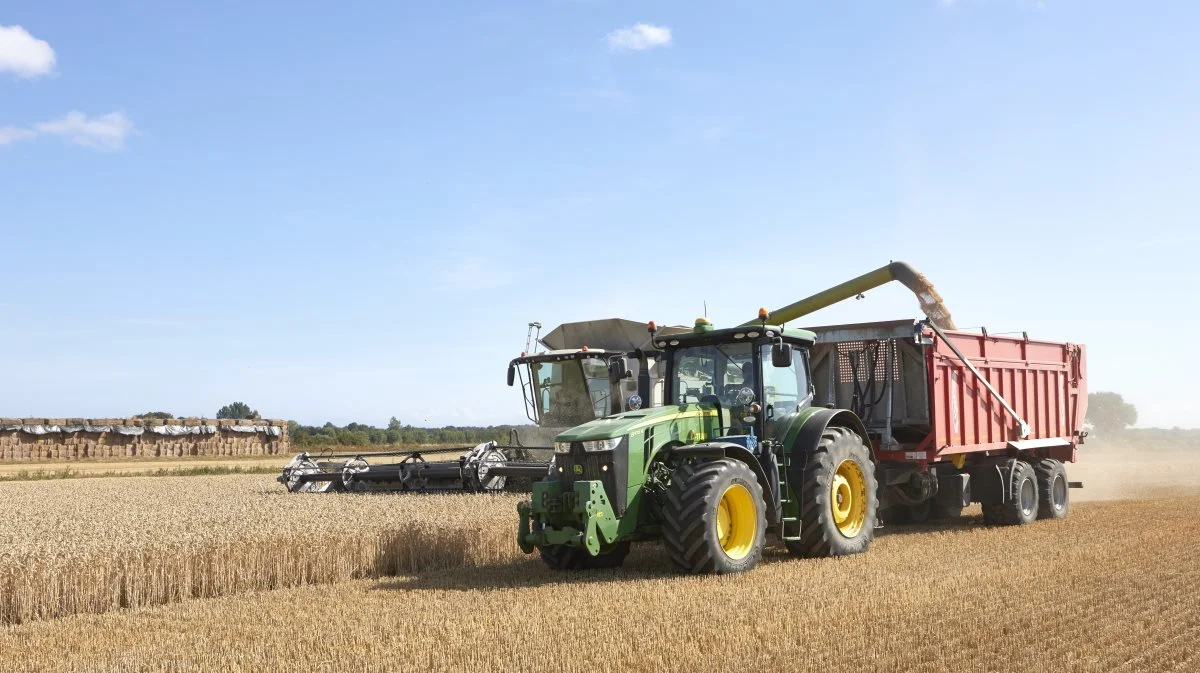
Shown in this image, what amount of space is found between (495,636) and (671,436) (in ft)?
10.4

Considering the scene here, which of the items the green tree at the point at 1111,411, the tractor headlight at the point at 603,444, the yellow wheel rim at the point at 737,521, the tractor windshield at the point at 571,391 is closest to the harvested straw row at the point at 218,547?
the tractor headlight at the point at 603,444

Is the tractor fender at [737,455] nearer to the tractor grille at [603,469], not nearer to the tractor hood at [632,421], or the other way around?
the tractor hood at [632,421]

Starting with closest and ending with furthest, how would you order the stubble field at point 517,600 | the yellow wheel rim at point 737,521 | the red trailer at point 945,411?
the stubble field at point 517,600, the yellow wheel rim at point 737,521, the red trailer at point 945,411

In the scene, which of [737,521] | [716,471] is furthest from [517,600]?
[737,521]

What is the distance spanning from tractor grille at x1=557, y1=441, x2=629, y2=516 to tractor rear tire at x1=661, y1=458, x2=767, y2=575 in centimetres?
39

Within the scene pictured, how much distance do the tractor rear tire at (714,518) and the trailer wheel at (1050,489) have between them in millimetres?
6493

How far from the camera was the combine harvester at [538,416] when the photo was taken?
51.2ft

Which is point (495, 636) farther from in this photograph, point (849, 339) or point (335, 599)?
point (849, 339)

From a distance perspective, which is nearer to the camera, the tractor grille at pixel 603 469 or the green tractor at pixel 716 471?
the green tractor at pixel 716 471

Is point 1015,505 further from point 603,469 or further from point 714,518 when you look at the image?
point 603,469

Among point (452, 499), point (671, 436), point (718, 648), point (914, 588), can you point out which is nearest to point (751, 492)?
point (671, 436)

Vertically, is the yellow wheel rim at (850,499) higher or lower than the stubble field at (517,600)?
higher

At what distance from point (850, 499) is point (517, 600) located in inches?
157

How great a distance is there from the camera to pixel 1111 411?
90000 millimetres
